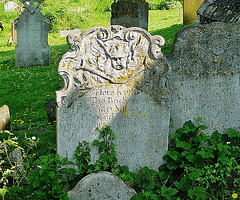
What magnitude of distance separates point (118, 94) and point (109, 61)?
15.7 inches

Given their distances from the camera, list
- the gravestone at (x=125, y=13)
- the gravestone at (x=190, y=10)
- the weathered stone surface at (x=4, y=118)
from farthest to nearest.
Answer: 1. the gravestone at (x=190, y=10)
2. the gravestone at (x=125, y=13)
3. the weathered stone surface at (x=4, y=118)

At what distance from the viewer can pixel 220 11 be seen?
20.7 ft

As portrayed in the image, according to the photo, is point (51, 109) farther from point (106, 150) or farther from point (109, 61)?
point (109, 61)

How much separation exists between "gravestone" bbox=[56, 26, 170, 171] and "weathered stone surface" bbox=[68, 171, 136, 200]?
0.50m

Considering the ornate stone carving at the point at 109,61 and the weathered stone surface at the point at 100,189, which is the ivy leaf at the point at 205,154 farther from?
the weathered stone surface at the point at 100,189

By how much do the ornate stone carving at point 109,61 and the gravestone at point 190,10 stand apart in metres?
8.47

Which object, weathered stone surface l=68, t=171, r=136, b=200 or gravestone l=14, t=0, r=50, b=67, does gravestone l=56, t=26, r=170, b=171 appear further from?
gravestone l=14, t=0, r=50, b=67

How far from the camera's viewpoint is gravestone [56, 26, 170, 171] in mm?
3523

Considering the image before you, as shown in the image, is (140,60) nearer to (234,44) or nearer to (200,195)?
(234,44)

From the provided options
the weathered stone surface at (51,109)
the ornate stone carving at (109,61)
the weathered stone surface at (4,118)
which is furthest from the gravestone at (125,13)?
the ornate stone carving at (109,61)

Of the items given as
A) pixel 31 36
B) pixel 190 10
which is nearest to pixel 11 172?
pixel 31 36

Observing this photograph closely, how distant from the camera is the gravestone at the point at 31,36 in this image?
9.59 m

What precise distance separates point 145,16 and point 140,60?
6.85 metres

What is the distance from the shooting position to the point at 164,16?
754 inches
